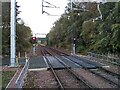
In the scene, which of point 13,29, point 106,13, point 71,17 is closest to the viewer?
point 13,29

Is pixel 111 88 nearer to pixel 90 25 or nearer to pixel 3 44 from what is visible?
pixel 3 44

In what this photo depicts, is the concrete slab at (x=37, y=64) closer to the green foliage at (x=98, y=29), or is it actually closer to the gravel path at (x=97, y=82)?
the green foliage at (x=98, y=29)

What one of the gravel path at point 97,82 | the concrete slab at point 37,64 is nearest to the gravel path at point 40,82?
the gravel path at point 97,82

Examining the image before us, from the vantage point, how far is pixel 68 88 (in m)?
15.8

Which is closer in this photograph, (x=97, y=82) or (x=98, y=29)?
(x=97, y=82)

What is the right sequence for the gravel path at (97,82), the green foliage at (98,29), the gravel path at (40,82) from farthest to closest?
1. the green foliage at (98,29)
2. the gravel path at (40,82)
3. the gravel path at (97,82)

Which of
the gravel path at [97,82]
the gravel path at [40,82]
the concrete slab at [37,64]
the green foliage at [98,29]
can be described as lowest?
the concrete slab at [37,64]

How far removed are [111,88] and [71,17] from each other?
63234 millimetres

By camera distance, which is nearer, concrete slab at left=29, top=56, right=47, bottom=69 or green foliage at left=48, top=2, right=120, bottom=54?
concrete slab at left=29, top=56, right=47, bottom=69


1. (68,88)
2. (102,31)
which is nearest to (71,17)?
(102,31)

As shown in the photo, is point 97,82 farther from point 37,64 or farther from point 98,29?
point 98,29

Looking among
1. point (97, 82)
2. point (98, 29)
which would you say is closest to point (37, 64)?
point (97, 82)

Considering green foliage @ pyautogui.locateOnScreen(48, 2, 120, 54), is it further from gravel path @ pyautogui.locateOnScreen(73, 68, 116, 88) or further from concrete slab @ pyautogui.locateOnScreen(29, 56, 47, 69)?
gravel path @ pyautogui.locateOnScreen(73, 68, 116, 88)

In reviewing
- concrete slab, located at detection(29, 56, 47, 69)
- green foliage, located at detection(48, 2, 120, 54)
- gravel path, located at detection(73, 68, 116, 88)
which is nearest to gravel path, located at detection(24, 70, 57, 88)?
gravel path, located at detection(73, 68, 116, 88)
